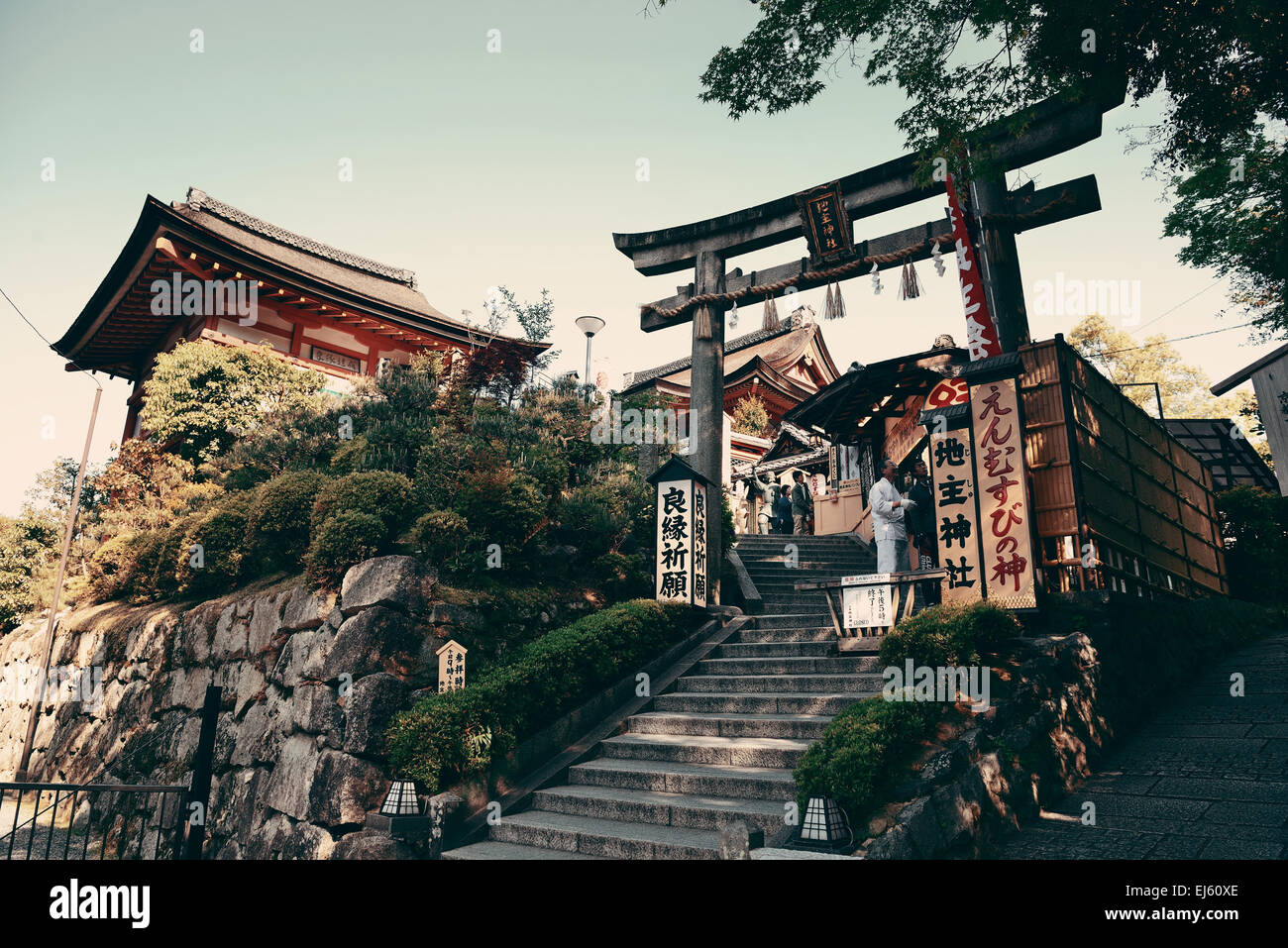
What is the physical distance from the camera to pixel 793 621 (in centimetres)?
1048

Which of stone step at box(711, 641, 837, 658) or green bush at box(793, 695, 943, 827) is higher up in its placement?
stone step at box(711, 641, 837, 658)

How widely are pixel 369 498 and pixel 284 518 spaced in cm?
183

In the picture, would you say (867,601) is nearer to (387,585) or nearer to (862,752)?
(862,752)

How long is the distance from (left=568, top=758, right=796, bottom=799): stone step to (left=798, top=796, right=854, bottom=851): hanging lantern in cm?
111

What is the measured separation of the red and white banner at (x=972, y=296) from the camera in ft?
31.2

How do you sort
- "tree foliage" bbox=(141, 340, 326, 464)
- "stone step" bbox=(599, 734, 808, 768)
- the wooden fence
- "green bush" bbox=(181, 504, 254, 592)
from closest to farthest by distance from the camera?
"stone step" bbox=(599, 734, 808, 768), the wooden fence, "green bush" bbox=(181, 504, 254, 592), "tree foliage" bbox=(141, 340, 326, 464)

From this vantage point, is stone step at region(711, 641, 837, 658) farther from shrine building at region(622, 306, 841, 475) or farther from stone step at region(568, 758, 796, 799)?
shrine building at region(622, 306, 841, 475)

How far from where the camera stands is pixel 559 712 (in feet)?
27.2

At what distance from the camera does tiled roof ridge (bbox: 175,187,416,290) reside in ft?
80.1

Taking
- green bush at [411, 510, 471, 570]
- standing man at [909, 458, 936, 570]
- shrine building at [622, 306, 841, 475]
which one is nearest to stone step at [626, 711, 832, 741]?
green bush at [411, 510, 471, 570]

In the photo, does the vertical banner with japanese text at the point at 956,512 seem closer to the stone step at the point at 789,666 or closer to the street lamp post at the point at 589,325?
the stone step at the point at 789,666

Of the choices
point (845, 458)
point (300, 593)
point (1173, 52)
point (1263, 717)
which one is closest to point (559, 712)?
point (300, 593)

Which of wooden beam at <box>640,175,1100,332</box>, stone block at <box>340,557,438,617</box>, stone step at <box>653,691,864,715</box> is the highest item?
wooden beam at <box>640,175,1100,332</box>
